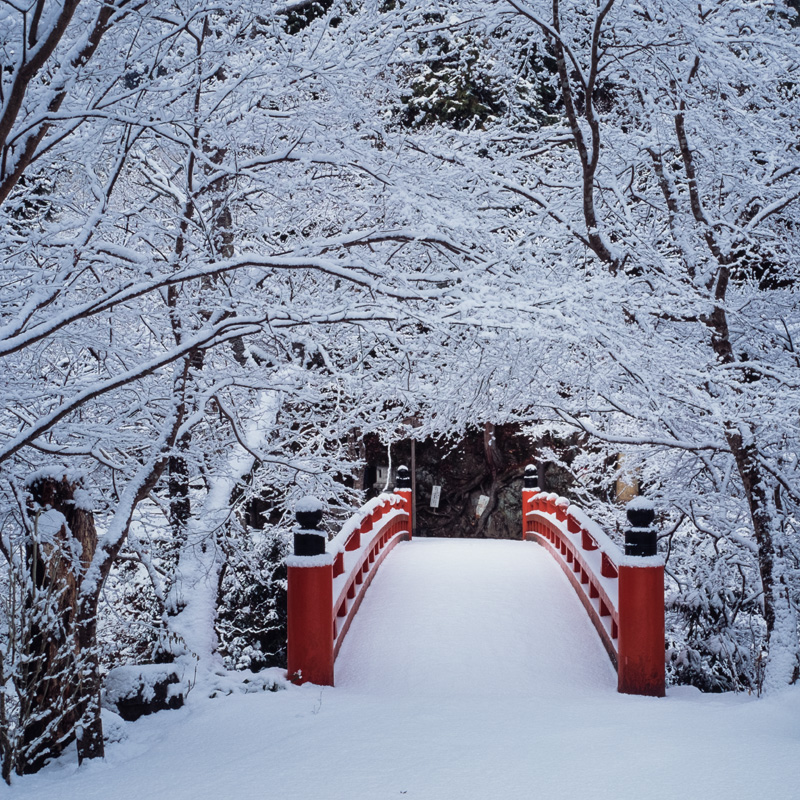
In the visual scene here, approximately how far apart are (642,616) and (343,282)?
3.22 metres

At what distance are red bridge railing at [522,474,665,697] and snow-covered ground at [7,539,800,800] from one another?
20cm

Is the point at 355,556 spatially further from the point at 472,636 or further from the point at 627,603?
the point at 627,603

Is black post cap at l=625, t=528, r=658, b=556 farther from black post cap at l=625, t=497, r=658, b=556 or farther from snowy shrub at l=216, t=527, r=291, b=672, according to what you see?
snowy shrub at l=216, t=527, r=291, b=672

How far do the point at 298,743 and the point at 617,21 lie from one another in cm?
557

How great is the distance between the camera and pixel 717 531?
295 inches

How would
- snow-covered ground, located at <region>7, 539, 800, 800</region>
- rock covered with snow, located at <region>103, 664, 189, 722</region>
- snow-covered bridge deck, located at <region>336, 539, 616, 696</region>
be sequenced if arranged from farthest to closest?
snow-covered bridge deck, located at <region>336, 539, 616, 696</region> → rock covered with snow, located at <region>103, 664, 189, 722</region> → snow-covered ground, located at <region>7, 539, 800, 800</region>

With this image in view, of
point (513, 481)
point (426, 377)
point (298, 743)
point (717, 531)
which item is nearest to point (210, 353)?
point (426, 377)

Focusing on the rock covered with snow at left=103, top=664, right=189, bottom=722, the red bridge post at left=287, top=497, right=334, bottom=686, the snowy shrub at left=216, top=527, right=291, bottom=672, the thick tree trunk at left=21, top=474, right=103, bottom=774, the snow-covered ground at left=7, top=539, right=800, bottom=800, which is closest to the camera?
the snow-covered ground at left=7, top=539, right=800, bottom=800

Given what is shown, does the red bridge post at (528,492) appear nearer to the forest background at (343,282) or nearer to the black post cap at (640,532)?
the forest background at (343,282)

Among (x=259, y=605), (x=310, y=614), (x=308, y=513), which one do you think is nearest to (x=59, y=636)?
(x=310, y=614)

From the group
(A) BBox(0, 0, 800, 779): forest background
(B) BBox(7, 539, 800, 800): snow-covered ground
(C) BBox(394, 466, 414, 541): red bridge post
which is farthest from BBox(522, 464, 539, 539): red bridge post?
(B) BBox(7, 539, 800, 800): snow-covered ground

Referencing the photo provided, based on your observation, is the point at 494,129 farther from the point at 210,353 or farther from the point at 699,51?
the point at 210,353

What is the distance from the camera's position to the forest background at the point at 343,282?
3734 mm

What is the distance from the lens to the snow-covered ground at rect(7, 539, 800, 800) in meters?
3.45
